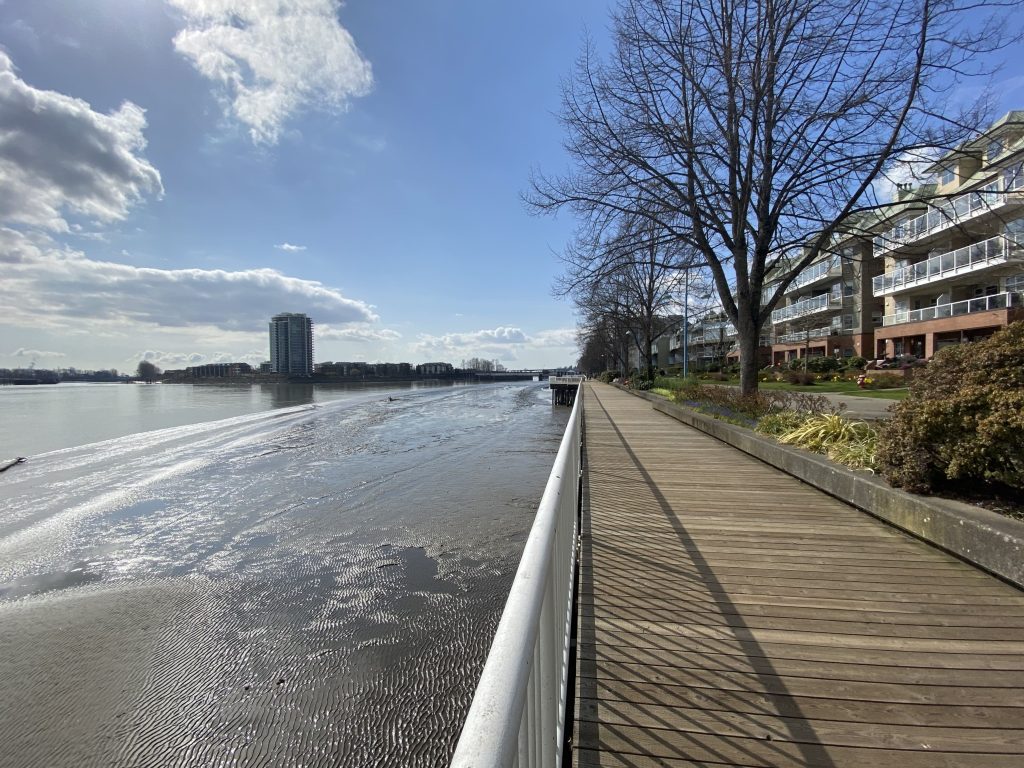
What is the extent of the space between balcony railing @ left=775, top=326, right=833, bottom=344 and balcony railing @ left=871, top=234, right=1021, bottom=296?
23.9ft

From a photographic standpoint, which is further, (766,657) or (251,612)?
(251,612)

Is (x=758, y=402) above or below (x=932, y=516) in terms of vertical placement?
above

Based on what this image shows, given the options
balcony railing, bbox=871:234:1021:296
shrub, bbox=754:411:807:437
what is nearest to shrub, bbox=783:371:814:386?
balcony railing, bbox=871:234:1021:296

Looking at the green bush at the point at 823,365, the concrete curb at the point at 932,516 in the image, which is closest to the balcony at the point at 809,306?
the green bush at the point at 823,365

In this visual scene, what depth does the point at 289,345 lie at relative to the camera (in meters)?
126

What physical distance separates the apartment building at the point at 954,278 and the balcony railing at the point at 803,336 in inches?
237

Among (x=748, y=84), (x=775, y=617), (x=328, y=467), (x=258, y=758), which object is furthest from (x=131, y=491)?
(x=748, y=84)

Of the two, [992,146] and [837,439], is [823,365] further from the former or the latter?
[837,439]

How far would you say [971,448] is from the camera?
416 cm

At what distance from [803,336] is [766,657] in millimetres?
52074

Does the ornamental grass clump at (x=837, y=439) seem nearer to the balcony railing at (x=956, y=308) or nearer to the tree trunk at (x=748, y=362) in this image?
the tree trunk at (x=748, y=362)

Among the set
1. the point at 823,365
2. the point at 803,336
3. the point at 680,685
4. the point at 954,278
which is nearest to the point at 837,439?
the point at 680,685

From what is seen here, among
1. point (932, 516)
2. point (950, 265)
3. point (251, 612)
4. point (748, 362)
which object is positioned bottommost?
point (251, 612)

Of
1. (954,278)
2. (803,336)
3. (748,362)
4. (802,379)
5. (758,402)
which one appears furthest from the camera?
(803,336)
